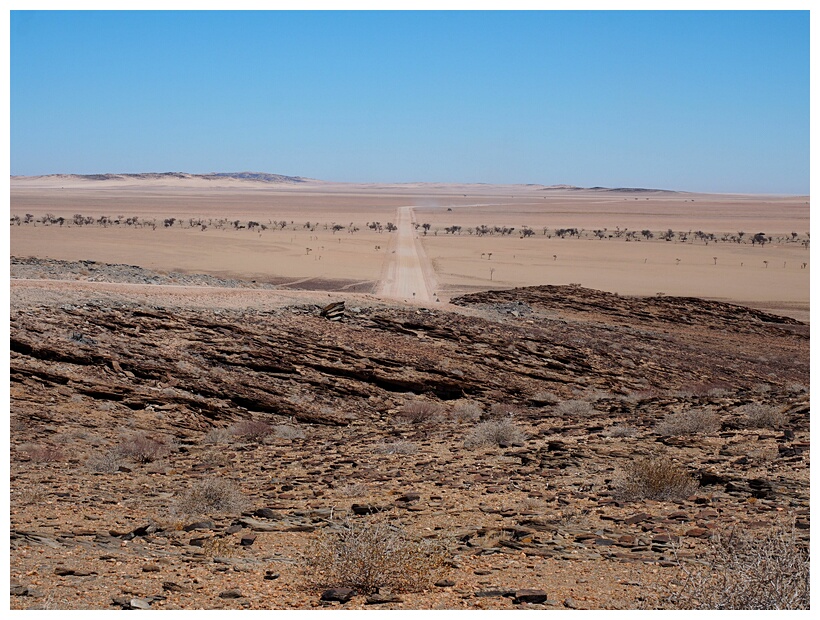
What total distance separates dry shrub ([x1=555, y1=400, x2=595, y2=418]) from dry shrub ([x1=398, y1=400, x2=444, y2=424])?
2361 mm

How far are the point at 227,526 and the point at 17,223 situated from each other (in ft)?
268

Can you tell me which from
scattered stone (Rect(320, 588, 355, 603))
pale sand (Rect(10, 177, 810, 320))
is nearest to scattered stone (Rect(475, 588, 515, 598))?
scattered stone (Rect(320, 588, 355, 603))

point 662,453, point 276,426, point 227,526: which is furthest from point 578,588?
point 276,426

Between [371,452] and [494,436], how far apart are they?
1936 millimetres

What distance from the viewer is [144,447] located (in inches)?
480

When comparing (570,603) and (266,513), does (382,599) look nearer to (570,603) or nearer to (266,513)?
(570,603)

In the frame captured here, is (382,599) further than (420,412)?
No

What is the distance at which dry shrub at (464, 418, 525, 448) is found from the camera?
12.5 metres

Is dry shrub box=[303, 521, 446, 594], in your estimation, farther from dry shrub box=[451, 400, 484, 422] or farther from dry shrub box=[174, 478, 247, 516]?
dry shrub box=[451, 400, 484, 422]

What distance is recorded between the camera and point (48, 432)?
41.5 ft

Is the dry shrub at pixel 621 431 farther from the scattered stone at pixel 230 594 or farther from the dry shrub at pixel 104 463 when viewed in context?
the scattered stone at pixel 230 594

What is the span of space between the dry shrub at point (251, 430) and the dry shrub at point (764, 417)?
26.4 feet

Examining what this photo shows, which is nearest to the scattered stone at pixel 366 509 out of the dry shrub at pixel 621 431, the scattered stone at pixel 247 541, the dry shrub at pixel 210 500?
the dry shrub at pixel 210 500

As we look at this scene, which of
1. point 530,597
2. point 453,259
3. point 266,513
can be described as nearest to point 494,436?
point 266,513
